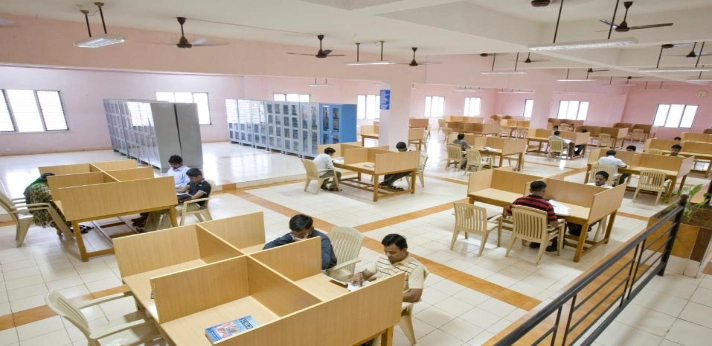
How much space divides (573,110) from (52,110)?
1083 inches

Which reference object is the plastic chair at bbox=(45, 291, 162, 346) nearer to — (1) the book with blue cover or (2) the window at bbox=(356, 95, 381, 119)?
(1) the book with blue cover

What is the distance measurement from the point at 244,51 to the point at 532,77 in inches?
491

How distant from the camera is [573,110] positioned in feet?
78.0

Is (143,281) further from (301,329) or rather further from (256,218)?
(301,329)

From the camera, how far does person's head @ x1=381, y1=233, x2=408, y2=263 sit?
10.4 ft

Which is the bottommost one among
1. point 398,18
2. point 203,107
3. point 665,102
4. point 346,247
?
point 346,247

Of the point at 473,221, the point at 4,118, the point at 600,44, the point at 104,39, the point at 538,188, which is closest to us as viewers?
the point at 104,39

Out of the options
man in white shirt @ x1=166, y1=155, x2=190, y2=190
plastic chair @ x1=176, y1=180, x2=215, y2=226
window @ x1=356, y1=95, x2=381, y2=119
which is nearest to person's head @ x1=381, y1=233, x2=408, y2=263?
plastic chair @ x1=176, y1=180, x2=215, y2=226

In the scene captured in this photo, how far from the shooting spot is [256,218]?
3.91 m

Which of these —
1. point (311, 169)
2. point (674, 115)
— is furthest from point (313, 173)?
point (674, 115)

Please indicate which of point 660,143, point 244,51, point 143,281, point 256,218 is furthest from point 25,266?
point 660,143

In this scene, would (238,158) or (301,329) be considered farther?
(238,158)

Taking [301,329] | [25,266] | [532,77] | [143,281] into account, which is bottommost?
[25,266]

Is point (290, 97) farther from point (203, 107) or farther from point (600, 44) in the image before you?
point (600, 44)
